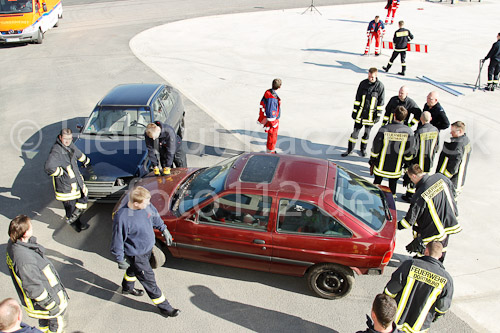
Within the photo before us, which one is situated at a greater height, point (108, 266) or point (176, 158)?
point (176, 158)

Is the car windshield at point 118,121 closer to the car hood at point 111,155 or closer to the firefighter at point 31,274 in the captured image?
the car hood at point 111,155

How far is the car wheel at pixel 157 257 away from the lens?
211 inches

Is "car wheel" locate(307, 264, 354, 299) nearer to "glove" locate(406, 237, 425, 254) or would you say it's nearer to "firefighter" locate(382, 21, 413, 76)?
"glove" locate(406, 237, 425, 254)

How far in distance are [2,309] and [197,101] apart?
9.02 meters

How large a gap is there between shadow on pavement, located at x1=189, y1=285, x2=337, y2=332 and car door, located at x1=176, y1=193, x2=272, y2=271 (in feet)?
1.69

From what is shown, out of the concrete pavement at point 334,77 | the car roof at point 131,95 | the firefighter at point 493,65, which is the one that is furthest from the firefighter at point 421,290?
the firefighter at point 493,65

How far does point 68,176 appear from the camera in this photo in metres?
6.01

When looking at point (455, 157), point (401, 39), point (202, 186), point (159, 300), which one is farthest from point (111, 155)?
point (401, 39)

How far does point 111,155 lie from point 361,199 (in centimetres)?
443

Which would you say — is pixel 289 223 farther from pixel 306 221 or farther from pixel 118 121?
pixel 118 121

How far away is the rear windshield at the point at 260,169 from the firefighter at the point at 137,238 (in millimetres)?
1308

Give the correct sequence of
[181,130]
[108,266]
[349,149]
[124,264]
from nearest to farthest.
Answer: [124,264] → [108,266] → [349,149] → [181,130]

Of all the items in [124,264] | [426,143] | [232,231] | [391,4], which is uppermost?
[391,4]

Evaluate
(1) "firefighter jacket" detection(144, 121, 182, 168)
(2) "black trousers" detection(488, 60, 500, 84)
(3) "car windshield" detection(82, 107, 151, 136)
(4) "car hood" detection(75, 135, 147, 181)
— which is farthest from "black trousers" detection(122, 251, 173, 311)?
(2) "black trousers" detection(488, 60, 500, 84)
